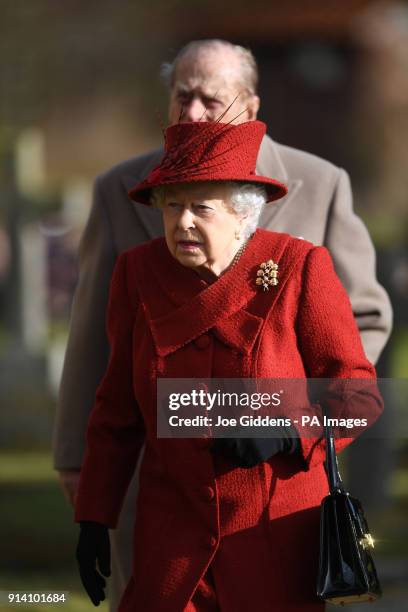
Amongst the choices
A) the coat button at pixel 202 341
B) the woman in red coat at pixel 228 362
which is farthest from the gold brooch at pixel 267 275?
the coat button at pixel 202 341

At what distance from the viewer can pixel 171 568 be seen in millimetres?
2951

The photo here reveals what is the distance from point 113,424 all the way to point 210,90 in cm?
102

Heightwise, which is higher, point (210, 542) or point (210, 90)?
point (210, 90)

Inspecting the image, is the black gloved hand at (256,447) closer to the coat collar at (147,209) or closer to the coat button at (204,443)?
the coat button at (204,443)

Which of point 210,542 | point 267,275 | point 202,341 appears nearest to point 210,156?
point 267,275

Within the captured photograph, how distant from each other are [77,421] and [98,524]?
0.65m

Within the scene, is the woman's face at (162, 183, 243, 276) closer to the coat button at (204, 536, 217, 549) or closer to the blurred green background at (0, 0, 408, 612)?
the coat button at (204, 536, 217, 549)

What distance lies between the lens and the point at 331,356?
291cm

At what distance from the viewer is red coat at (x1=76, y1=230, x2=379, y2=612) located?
2916 mm

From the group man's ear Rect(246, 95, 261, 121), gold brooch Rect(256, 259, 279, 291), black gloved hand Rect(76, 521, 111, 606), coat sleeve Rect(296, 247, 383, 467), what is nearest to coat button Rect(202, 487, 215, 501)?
coat sleeve Rect(296, 247, 383, 467)

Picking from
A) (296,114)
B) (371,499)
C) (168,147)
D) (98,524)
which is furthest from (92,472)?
(296,114)

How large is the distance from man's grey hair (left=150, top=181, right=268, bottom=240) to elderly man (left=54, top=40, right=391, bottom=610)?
1.90 feet

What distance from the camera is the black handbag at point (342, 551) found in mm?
2783

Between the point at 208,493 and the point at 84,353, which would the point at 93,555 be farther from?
the point at 84,353
